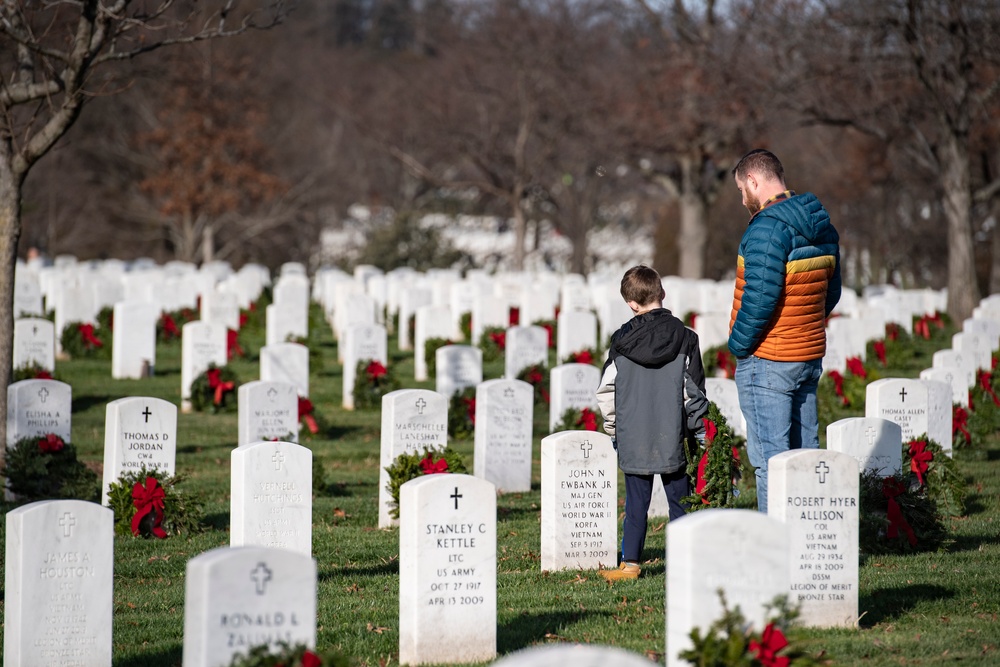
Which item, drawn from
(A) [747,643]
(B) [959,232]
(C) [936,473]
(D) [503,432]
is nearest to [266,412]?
(D) [503,432]

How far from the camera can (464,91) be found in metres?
37.7

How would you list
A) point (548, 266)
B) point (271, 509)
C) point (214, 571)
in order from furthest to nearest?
point (548, 266), point (271, 509), point (214, 571)

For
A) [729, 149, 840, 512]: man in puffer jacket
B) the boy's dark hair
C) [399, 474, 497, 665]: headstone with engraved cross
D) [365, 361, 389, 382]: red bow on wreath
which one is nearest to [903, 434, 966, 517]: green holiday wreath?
[729, 149, 840, 512]: man in puffer jacket

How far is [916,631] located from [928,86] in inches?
671

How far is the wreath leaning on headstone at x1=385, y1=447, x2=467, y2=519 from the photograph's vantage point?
372 inches

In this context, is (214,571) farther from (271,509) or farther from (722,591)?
(271,509)

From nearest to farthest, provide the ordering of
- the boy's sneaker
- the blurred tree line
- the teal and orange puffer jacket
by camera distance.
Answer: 1. the teal and orange puffer jacket
2. the boy's sneaker
3. the blurred tree line

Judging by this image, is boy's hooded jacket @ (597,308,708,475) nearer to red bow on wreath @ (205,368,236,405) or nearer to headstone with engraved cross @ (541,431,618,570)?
headstone with engraved cross @ (541,431,618,570)

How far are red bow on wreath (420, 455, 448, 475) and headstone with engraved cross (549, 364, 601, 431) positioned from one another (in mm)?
3196

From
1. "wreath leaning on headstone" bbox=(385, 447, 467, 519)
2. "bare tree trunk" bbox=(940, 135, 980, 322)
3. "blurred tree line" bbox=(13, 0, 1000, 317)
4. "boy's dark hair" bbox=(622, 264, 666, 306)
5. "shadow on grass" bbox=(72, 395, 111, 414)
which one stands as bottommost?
"wreath leaning on headstone" bbox=(385, 447, 467, 519)

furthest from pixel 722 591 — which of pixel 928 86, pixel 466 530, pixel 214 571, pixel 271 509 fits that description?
pixel 928 86

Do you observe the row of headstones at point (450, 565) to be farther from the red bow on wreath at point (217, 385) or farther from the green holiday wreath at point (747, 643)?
the red bow on wreath at point (217, 385)

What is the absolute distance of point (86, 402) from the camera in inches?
607

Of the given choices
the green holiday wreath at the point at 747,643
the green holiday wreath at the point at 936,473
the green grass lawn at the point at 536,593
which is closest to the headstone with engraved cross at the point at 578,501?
the green grass lawn at the point at 536,593
